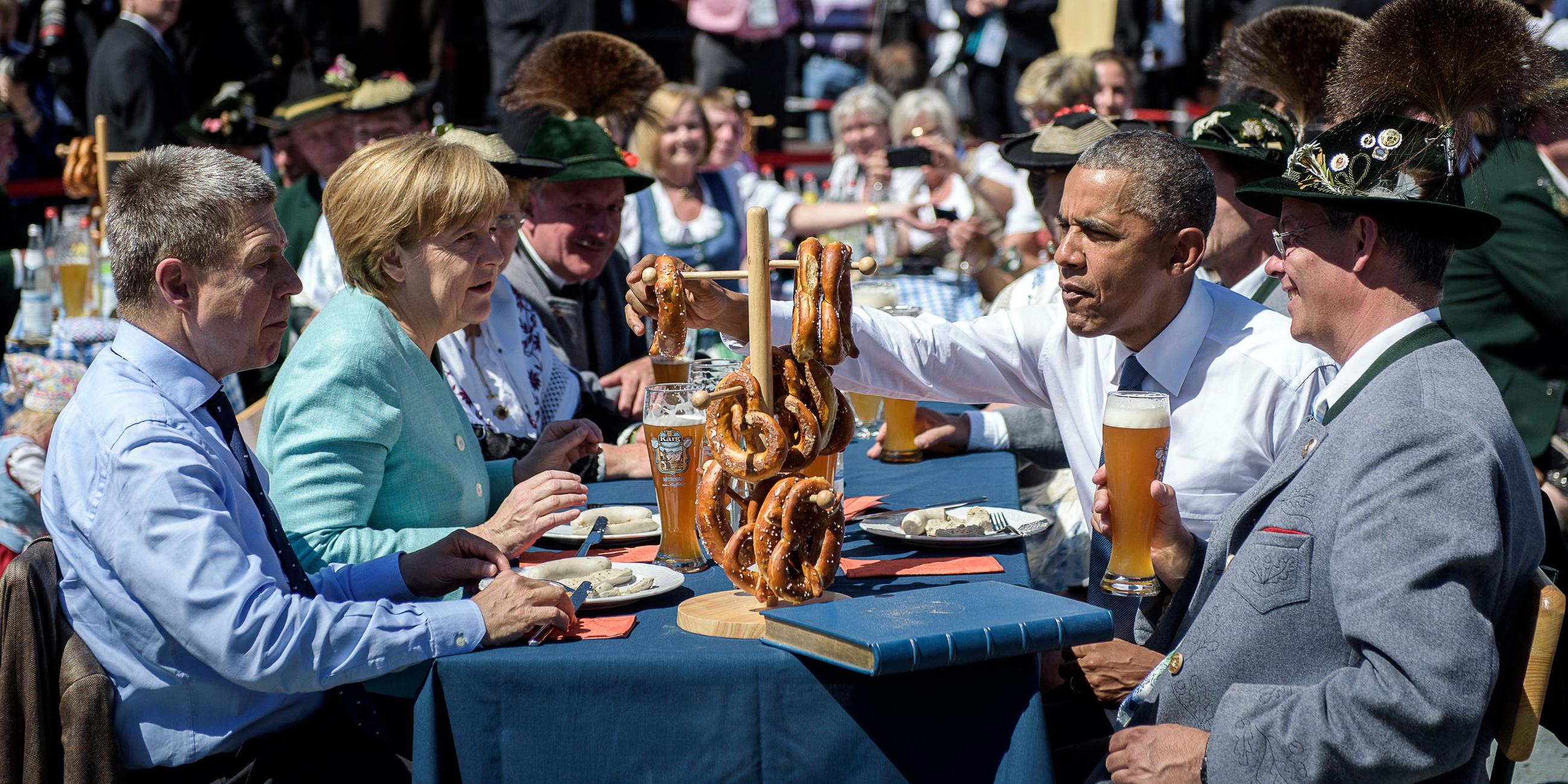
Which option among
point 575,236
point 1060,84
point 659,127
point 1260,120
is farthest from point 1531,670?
point 1060,84

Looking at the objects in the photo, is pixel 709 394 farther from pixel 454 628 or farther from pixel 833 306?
pixel 454 628

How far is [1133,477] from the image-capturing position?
8.33 ft

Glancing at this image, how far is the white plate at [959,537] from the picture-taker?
2768 mm

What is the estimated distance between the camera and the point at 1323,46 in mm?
4625

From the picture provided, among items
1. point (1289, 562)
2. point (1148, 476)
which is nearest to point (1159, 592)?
point (1148, 476)

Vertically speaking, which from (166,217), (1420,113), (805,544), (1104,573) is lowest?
(1104,573)

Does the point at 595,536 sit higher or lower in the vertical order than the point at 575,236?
lower

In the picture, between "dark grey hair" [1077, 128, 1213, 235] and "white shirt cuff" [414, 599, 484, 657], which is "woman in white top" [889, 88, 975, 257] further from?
"white shirt cuff" [414, 599, 484, 657]

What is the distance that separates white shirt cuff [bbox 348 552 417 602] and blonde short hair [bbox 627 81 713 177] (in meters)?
5.15

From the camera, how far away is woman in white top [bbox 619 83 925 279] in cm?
722

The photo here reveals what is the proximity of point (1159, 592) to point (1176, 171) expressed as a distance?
1029mm

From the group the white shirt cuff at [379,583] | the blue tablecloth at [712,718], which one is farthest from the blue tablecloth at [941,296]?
the blue tablecloth at [712,718]

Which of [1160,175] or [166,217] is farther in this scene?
[1160,175]

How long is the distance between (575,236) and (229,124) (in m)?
3.65
